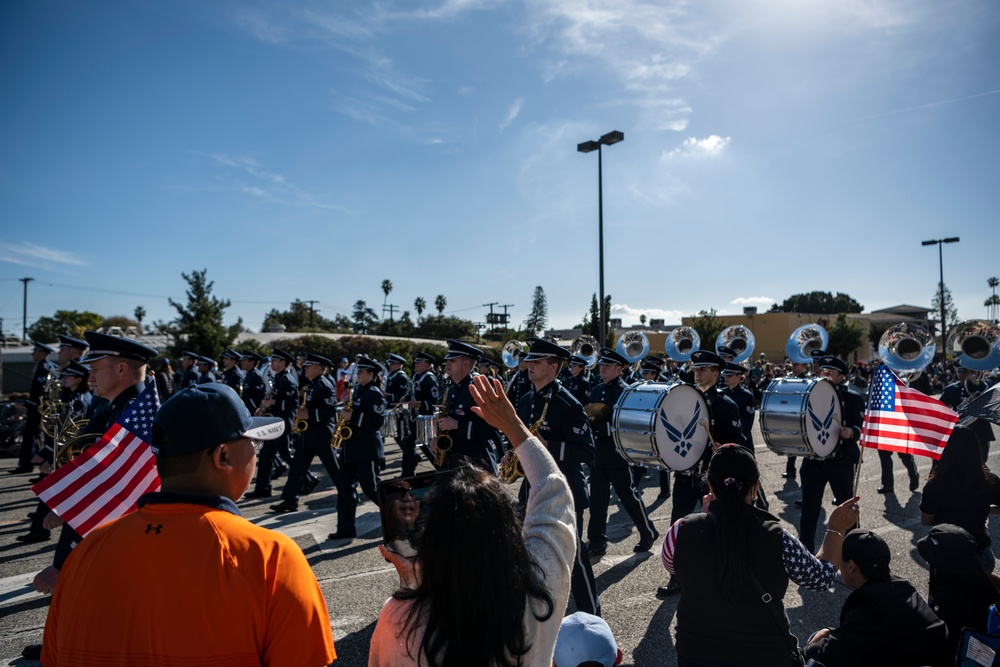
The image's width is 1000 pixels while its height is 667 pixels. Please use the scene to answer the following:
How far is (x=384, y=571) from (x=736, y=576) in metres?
4.05

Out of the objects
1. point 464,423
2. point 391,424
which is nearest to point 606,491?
point 464,423

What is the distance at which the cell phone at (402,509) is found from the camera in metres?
1.99

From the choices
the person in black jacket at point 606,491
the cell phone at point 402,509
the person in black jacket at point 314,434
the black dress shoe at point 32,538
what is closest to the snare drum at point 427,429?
the person in black jacket at point 314,434

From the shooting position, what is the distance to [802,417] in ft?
21.7

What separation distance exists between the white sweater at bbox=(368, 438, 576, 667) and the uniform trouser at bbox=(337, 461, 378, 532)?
517 cm

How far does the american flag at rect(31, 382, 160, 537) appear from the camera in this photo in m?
3.26

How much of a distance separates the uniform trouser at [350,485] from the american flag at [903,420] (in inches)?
193

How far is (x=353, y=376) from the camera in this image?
17.6 metres

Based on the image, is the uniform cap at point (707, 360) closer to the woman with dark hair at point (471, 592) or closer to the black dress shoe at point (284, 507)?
the woman with dark hair at point (471, 592)

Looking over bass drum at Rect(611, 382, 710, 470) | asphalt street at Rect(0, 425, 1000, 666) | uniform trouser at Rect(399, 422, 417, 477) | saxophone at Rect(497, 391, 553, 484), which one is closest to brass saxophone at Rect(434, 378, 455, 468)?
asphalt street at Rect(0, 425, 1000, 666)

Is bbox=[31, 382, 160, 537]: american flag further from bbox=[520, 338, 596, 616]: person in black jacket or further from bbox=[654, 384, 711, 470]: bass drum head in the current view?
bbox=[654, 384, 711, 470]: bass drum head

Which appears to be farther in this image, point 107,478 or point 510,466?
Answer: point 510,466

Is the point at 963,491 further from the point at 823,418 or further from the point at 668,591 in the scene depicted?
the point at 668,591

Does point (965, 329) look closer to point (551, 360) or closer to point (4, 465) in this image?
point (551, 360)
